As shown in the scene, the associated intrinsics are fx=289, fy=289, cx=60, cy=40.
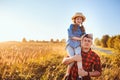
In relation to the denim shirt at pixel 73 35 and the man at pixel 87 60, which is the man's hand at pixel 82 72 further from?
the denim shirt at pixel 73 35

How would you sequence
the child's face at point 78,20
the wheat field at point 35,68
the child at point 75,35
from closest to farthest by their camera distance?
the child at point 75,35 < the child's face at point 78,20 < the wheat field at point 35,68

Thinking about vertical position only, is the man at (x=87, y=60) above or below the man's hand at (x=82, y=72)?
above

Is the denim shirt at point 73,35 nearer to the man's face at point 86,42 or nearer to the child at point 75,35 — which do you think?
the child at point 75,35

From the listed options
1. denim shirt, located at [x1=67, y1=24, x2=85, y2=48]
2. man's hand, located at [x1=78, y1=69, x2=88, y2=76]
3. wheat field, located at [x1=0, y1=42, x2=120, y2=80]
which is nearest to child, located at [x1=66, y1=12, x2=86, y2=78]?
denim shirt, located at [x1=67, y1=24, x2=85, y2=48]

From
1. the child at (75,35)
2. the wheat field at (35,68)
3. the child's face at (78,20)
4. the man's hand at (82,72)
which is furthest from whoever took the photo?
the wheat field at (35,68)

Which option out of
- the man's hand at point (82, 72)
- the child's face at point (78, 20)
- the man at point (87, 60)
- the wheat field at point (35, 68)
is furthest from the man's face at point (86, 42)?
the wheat field at point (35, 68)

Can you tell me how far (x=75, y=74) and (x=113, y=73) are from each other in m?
2.36

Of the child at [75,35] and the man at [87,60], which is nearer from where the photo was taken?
the man at [87,60]

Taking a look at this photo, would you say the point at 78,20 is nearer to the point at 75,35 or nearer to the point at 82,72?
the point at 75,35

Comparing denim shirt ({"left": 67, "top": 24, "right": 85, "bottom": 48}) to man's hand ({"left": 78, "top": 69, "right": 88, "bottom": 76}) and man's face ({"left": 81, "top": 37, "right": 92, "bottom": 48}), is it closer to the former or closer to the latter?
man's face ({"left": 81, "top": 37, "right": 92, "bottom": 48})

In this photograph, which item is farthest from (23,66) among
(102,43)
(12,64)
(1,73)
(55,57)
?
(102,43)

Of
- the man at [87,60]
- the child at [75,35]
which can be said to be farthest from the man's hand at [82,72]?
the child at [75,35]

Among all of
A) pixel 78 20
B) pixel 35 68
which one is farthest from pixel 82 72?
pixel 35 68

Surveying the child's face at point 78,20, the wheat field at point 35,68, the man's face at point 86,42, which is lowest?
the wheat field at point 35,68
